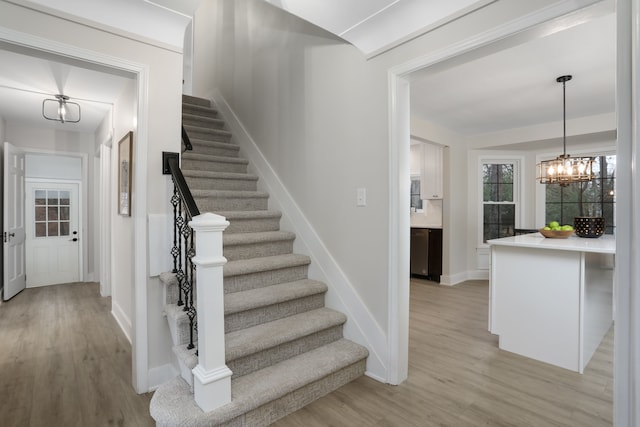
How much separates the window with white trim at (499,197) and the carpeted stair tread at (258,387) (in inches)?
176

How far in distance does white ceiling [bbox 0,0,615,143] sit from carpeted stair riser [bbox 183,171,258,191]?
3.49ft

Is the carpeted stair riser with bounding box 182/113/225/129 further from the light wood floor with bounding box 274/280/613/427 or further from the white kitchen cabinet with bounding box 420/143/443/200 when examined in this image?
the light wood floor with bounding box 274/280/613/427

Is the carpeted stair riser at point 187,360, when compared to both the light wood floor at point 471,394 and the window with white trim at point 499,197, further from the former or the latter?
the window with white trim at point 499,197

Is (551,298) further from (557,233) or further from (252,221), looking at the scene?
(252,221)

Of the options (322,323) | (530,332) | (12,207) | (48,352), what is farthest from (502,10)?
(12,207)

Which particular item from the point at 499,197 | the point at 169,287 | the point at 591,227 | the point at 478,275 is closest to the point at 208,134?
the point at 169,287

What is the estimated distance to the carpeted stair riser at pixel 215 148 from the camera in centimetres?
375

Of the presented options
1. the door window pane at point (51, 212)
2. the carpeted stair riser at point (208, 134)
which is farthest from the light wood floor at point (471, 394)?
the door window pane at point (51, 212)

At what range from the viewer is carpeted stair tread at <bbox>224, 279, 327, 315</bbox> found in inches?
87.0

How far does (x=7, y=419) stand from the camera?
1.89m

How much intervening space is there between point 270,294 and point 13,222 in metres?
4.23

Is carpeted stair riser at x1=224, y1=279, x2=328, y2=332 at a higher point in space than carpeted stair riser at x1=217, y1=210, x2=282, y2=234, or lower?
lower

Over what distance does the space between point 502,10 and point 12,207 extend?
5743mm

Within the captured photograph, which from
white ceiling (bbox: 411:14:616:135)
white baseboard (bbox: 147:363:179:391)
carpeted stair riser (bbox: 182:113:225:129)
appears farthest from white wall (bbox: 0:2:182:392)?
carpeted stair riser (bbox: 182:113:225:129)
